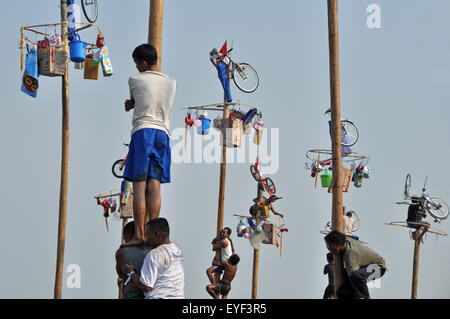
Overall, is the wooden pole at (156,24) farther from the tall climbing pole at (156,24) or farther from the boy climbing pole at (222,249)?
the boy climbing pole at (222,249)

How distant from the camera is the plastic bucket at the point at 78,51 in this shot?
623 inches

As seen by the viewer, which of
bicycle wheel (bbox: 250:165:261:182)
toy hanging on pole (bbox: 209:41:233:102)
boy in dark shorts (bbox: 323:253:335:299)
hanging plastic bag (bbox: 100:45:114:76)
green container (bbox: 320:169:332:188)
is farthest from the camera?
green container (bbox: 320:169:332:188)

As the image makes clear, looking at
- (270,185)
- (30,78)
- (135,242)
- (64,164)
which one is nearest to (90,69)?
(30,78)

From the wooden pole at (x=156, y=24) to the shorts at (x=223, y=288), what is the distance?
8092mm

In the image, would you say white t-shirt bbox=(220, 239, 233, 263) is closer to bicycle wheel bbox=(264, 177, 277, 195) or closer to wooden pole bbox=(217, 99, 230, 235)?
wooden pole bbox=(217, 99, 230, 235)

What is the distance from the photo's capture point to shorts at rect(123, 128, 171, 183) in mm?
7715

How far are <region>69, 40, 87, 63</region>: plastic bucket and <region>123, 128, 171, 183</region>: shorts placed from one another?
27.4 ft

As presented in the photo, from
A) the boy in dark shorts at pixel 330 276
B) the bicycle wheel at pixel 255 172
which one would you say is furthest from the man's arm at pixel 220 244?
the bicycle wheel at pixel 255 172

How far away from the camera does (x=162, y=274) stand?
22.6 feet

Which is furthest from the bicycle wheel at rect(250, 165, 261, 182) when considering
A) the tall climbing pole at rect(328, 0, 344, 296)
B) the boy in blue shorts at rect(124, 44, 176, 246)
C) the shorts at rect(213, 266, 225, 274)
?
the boy in blue shorts at rect(124, 44, 176, 246)

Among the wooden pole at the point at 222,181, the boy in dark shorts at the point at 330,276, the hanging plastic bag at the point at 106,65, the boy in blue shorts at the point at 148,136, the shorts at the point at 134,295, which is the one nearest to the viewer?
the shorts at the point at 134,295
